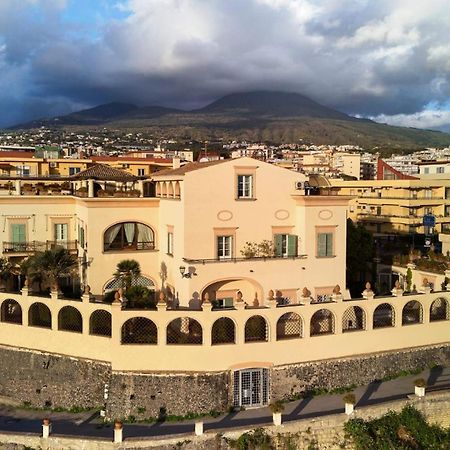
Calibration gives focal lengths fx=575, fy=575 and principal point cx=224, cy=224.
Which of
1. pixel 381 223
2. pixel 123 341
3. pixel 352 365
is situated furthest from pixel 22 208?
pixel 381 223

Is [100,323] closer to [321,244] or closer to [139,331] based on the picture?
[139,331]

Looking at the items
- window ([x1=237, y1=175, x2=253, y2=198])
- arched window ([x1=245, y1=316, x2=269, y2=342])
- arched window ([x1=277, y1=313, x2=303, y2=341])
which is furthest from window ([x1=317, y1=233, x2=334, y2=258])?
arched window ([x1=245, y1=316, x2=269, y2=342])

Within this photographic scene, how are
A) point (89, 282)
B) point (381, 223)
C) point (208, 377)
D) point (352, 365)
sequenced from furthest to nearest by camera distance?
point (381, 223) → point (89, 282) → point (352, 365) → point (208, 377)

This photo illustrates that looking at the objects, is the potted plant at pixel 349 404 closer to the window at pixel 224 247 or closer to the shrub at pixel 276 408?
the shrub at pixel 276 408

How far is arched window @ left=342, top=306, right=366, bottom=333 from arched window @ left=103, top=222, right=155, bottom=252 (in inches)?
402

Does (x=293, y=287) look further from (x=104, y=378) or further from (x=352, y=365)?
(x=104, y=378)

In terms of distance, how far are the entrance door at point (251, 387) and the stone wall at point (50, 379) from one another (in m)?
4.95

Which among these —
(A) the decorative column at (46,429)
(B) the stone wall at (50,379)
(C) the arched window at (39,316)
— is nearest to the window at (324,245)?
(B) the stone wall at (50,379)

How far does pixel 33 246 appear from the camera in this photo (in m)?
30.6

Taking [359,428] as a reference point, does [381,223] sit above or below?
above

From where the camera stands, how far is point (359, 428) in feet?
66.0

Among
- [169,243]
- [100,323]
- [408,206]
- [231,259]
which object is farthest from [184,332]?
[408,206]

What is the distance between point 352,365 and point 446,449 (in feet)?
14.9

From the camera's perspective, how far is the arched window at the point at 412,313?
25.1 m
